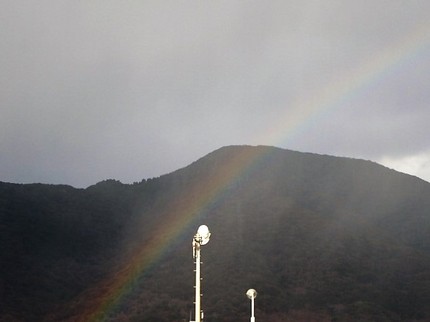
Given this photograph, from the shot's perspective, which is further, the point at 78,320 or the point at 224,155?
the point at 224,155

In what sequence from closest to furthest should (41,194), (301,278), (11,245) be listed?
(301,278)
(11,245)
(41,194)

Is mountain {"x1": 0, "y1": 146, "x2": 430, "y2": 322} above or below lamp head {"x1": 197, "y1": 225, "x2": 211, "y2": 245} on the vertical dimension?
above

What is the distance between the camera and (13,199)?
371ft

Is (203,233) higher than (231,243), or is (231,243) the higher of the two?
(231,243)

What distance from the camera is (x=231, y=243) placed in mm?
87000

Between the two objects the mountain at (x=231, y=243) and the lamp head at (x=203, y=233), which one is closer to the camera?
the lamp head at (x=203, y=233)

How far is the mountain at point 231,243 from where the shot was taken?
242 feet

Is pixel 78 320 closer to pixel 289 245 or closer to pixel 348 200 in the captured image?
pixel 289 245

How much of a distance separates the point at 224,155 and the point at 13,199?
129 ft

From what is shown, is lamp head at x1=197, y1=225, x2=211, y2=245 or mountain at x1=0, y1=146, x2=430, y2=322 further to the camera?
mountain at x1=0, y1=146, x2=430, y2=322

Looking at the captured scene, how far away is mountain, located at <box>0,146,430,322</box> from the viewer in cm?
7388

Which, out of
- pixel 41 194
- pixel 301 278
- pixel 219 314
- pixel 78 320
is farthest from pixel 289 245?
pixel 41 194

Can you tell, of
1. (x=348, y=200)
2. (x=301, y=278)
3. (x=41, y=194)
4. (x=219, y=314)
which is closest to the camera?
Result: (x=219, y=314)

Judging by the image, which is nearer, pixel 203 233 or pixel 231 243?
pixel 203 233
